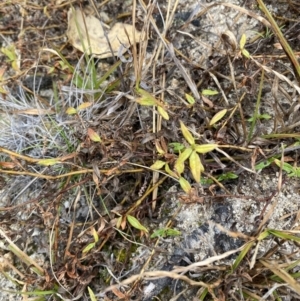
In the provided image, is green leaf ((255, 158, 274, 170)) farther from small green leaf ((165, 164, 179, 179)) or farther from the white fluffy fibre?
the white fluffy fibre

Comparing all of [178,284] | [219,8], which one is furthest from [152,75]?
[178,284]

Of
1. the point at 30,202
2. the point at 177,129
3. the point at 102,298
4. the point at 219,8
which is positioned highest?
the point at 219,8

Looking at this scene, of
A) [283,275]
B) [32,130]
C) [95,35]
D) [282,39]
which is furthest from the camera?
[95,35]

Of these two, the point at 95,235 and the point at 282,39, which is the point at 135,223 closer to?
the point at 95,235

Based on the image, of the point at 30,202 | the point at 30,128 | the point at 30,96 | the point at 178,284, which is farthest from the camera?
the point at 30,96

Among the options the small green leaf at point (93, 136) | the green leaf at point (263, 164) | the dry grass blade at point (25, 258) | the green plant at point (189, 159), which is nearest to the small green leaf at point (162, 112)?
the green plant at point (189, 159)

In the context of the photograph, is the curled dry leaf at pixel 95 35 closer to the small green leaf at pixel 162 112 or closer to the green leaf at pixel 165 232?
the small green leaf at pixel 162 112

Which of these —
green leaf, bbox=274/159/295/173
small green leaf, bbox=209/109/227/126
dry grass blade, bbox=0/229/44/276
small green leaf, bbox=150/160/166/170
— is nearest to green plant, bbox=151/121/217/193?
small green leaf, bbox=150/160/166/170

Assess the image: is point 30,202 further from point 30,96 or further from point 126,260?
point 30,96

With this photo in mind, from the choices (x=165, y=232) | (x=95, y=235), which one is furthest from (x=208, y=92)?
(x=95, y=235)
